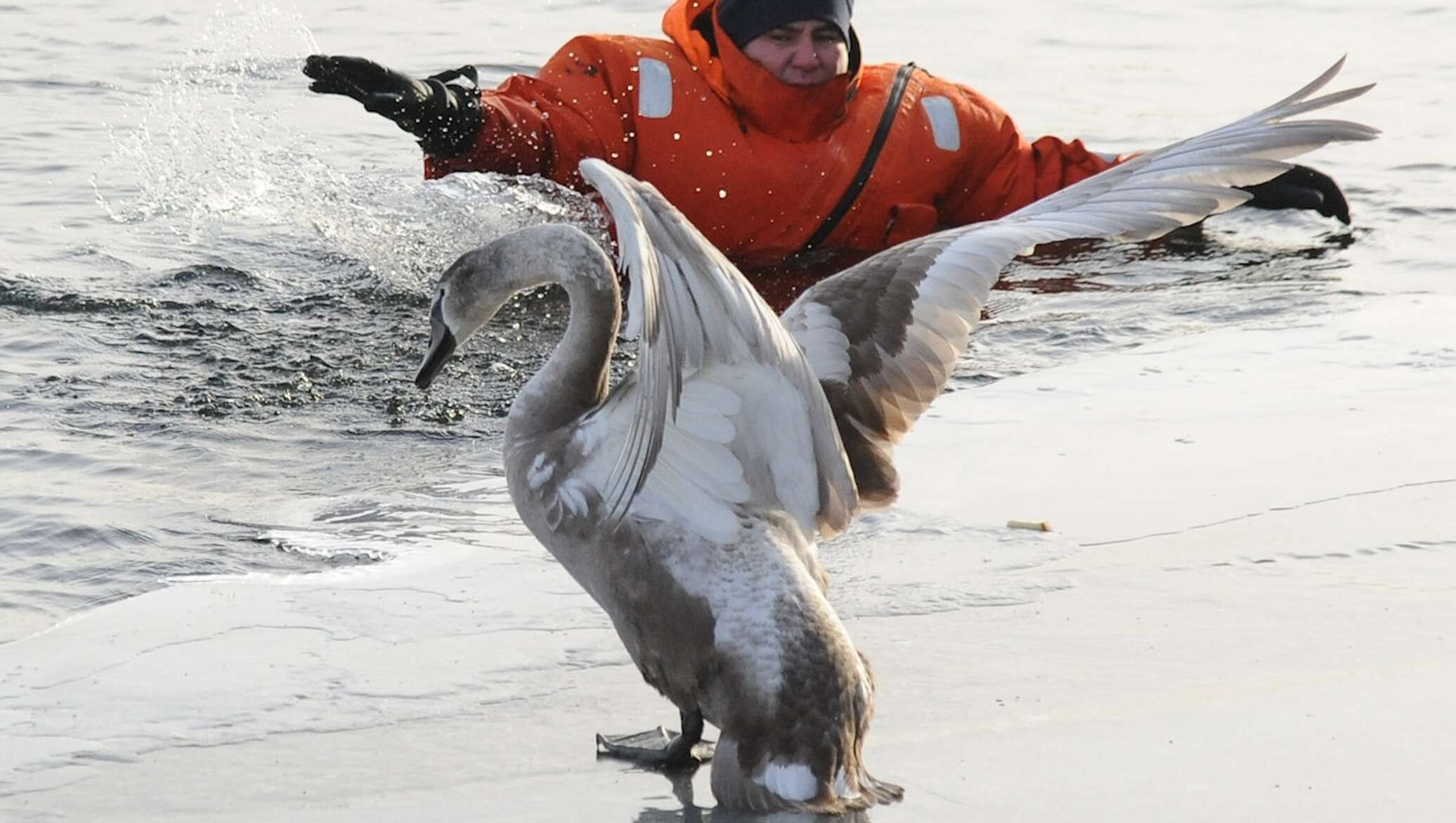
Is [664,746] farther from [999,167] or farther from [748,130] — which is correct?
[999,167]

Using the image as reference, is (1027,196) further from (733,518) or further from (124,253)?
(733,518)

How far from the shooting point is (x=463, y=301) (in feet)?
12.5

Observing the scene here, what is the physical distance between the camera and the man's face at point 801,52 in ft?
24.0

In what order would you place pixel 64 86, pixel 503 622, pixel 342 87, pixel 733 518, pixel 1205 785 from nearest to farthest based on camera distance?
pixel 1205 785
pixel 733 518
pixel 503 622
pixel 342 87
pixel 64 86

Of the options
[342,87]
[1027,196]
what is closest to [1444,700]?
[342,87]

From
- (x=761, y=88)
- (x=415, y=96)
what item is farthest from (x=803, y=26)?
(x=415, y=96)

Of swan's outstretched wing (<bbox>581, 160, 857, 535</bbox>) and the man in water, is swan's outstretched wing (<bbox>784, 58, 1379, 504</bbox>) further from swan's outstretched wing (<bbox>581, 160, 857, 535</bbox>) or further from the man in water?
the man in water

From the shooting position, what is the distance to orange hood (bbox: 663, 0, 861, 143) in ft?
24.0

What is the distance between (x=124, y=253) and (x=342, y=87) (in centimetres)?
214

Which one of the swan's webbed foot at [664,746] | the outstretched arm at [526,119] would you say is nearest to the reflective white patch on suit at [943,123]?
the outstretched arm at [526,119]

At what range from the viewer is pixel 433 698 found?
3529 mm

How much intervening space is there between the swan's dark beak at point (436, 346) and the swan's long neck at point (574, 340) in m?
0.30

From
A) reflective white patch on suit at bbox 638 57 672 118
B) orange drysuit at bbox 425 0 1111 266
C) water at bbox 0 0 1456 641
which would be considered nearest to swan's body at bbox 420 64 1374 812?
water at bbox 0 0 1456 641

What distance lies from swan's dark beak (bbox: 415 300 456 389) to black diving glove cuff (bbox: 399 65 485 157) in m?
2.70
